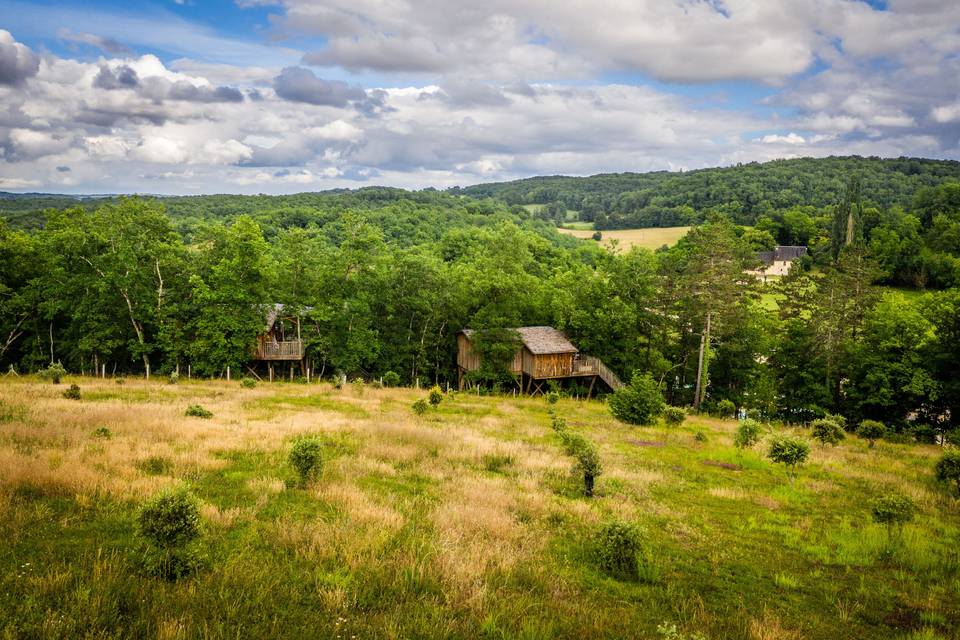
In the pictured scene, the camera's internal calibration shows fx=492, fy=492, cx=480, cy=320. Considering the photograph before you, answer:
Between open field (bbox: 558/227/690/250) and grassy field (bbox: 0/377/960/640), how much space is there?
104m

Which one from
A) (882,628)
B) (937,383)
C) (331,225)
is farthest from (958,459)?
(331,225)

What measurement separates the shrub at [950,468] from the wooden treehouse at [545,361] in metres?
23.4

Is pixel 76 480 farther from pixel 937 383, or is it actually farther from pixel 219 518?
pixel 937 383

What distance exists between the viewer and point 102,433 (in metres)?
13.5

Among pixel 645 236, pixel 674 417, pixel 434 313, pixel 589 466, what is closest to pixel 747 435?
pixel 674 417

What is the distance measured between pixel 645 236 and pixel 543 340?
103604 millimetres

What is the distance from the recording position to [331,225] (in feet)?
286

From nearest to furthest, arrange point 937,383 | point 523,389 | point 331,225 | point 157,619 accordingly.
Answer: point 157,619 → point 937,383 → point 523,389 → point 331,225

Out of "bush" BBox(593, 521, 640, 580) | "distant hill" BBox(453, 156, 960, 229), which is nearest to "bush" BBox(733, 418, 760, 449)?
"bush" BBox(593, 521, 640, 580)

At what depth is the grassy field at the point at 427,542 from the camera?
6137 millimetres

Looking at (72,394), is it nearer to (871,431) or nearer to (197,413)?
(197,413)

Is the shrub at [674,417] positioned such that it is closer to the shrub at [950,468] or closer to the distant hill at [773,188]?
the shrub at [950,468]

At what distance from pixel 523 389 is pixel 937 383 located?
94.9 ft

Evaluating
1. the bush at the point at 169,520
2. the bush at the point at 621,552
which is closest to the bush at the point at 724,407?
the bush at the point at 621,552
